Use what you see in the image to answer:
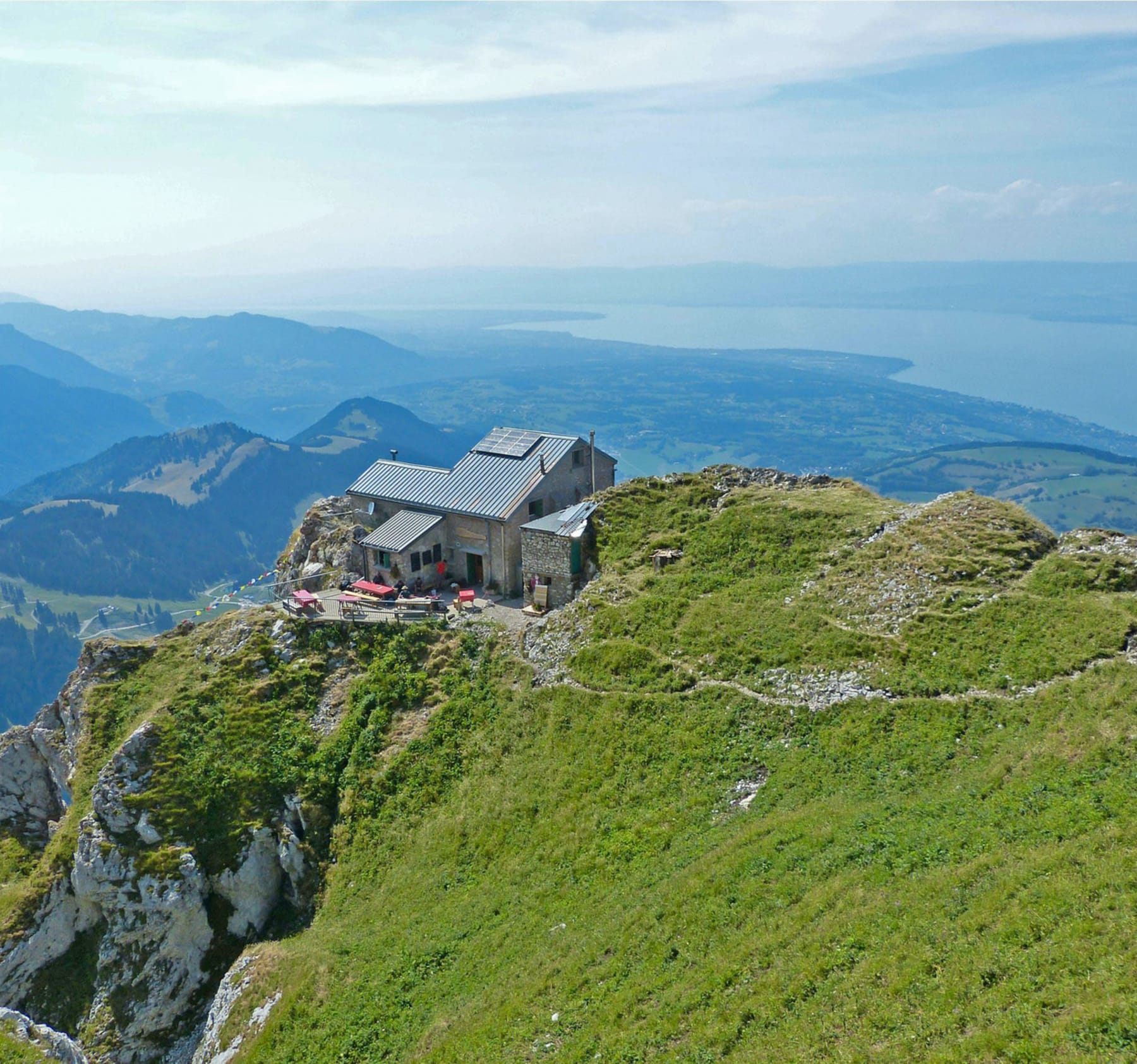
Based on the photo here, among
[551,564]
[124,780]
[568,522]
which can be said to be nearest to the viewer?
[124,780]

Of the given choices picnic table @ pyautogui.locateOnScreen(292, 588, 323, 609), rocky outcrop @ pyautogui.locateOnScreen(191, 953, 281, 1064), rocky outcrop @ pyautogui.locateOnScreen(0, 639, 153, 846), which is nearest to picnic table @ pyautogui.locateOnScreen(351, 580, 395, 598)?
picnic table @ pyautogui.locateOnScreen(292, 588, 323, 609)

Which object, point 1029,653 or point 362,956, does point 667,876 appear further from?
point 1029,653

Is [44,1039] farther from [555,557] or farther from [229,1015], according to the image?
[555,557]

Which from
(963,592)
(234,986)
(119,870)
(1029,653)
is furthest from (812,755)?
(119,870)

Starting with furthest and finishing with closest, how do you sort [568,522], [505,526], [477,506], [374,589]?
[477,506], [505,526], [374,589], [568,522]

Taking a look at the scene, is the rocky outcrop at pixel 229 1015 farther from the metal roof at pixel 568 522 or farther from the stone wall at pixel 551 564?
the metal roof at pixel 568 522

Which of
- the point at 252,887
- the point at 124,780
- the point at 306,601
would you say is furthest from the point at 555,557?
the point at 124,780

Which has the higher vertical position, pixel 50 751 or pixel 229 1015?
pixel 50 751

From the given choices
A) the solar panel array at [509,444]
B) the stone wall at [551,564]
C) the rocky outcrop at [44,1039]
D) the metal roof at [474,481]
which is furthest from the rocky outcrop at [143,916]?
the solar panel array at [509,444]
